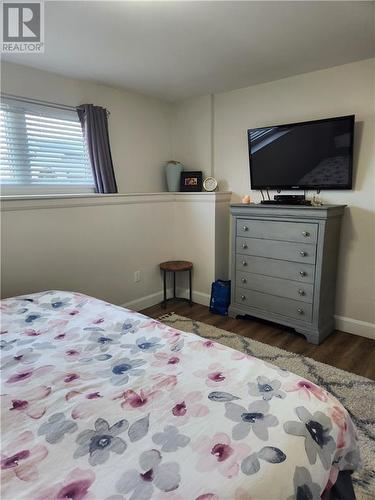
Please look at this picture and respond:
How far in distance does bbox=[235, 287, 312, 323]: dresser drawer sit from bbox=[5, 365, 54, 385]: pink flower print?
2.18 meters

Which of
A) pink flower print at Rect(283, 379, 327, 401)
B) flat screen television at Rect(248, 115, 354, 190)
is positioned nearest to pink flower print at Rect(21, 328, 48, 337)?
pink flower print at Rect(283, 379, 327, 401)

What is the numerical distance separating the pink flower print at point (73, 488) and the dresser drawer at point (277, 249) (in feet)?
7.66

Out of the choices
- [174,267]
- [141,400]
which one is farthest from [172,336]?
[174,267]

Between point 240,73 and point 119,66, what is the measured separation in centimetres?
109

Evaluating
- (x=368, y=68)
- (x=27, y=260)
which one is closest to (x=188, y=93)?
(x=368, y=68)

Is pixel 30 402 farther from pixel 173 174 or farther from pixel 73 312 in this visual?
pixel 173 174

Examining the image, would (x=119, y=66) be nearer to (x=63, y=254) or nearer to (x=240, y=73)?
(x=240, y=73)

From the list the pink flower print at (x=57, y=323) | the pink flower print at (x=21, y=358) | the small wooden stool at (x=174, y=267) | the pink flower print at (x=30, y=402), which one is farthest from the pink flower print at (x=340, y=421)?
the small wooden stool at (x=174, y=267)

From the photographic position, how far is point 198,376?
1134mm

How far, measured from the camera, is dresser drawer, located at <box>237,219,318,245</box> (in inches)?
103

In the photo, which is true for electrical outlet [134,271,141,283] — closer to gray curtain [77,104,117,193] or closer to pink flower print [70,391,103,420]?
gray curtain [77,104,117,193]

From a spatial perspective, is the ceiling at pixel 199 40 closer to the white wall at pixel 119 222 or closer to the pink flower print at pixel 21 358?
the white wall at pixel 119 222

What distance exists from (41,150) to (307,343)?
9.65 feet

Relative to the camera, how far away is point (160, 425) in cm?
90
